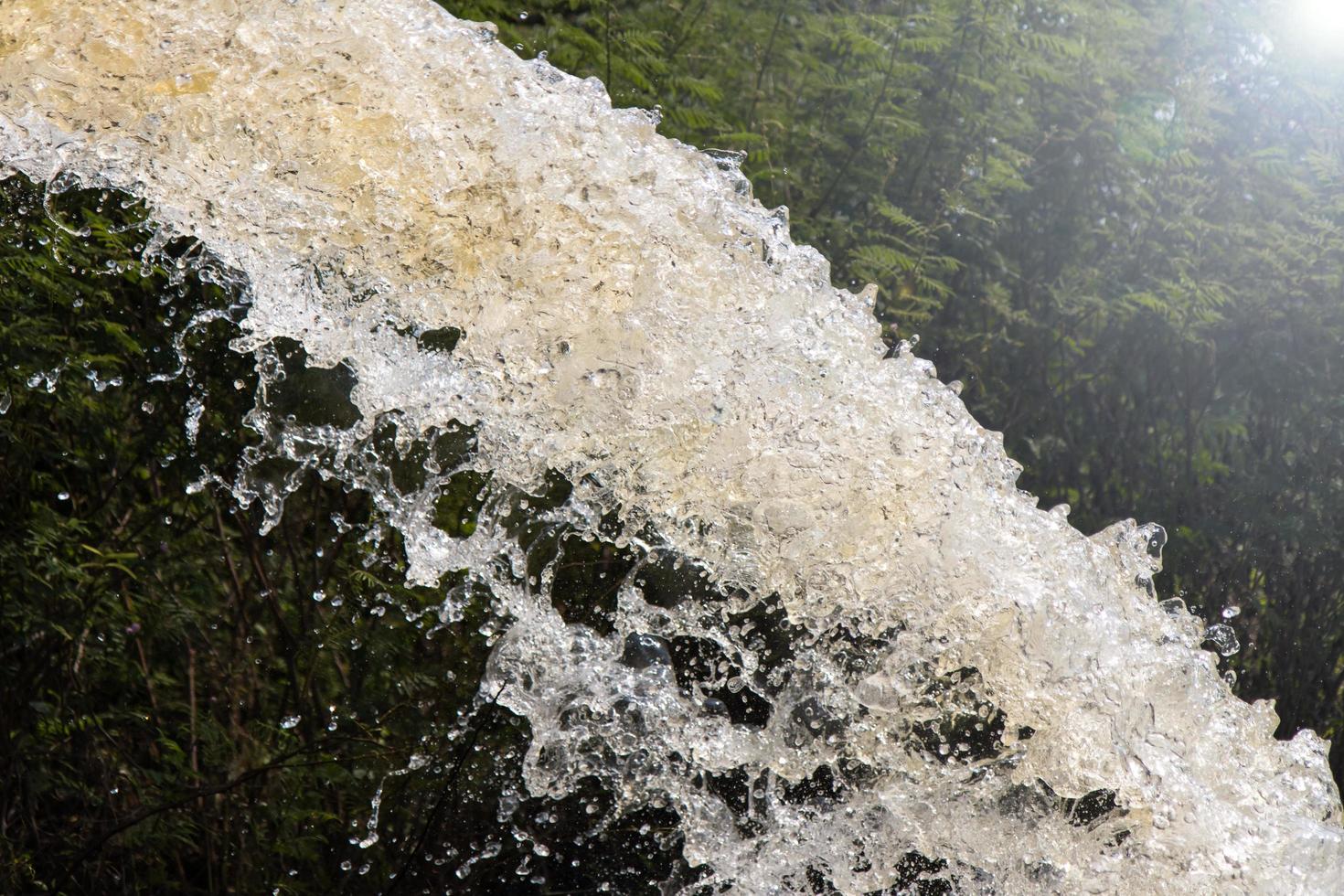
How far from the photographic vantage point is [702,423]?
6.14 ft

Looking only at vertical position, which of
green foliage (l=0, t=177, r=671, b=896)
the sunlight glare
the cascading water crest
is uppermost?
the sunlight glare

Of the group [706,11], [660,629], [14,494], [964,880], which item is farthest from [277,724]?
[706,11]

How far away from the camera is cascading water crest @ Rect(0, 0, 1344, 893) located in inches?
71.9

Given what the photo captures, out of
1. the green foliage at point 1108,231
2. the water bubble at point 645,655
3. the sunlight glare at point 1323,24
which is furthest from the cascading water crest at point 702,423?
the sunlight glare at point 1323,24

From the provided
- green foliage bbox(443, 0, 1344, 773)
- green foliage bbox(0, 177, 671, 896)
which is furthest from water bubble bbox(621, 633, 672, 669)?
green foliage bbox(443, 0, 1344, 773)

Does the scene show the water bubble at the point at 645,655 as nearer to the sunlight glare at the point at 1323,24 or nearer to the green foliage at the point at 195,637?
the green foliage at the point at 195,637

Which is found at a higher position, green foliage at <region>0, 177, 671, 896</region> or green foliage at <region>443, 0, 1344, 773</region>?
green foliage at <region>443, 0, 1344, 773</region>

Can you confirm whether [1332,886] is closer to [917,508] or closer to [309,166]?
[917,508]

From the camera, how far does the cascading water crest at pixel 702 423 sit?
1.83 m

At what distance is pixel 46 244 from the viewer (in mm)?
2285

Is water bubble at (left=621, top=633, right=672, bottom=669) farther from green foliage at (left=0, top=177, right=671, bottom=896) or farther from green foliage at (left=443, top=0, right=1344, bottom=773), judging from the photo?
green foliage at (left=443, top=0, right=1344, bottom=773)

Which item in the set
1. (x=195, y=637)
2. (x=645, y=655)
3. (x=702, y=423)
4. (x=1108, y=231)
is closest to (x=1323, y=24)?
(x=1108, y=231)

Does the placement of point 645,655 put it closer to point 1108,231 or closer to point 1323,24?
point 1108,231

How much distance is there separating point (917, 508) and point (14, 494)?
1.80 m
